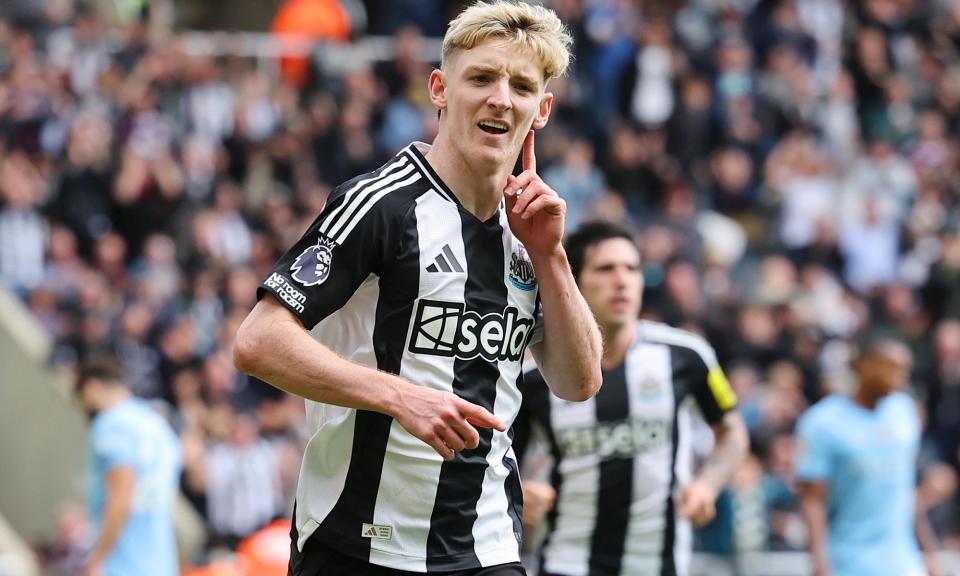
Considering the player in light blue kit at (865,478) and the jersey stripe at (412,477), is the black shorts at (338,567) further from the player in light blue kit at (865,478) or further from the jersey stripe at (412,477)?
the player in light blue kit at (865,478)

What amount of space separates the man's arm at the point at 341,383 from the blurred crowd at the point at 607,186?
8.72m

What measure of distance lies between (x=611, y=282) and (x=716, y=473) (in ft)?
3.31

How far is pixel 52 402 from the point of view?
49.7ft

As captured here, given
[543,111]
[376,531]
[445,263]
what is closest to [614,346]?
[543,111]

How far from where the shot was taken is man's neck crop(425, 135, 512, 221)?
4633 mm

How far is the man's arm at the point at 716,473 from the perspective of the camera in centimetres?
669

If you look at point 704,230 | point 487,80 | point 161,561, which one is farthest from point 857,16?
point 487,80

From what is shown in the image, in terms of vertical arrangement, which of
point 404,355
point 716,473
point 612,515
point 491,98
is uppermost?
point 491,98

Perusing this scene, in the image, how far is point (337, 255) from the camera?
4.32 metres

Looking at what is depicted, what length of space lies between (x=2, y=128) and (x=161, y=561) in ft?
22.1

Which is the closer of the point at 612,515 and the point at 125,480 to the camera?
the point at 612,515

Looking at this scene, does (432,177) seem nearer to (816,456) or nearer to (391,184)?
(391,184)

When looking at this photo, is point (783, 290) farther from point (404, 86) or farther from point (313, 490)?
point (313, 490)

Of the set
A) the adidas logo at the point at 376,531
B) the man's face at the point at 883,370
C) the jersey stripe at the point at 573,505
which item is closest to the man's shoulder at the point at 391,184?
the adidas logo at the point at 376,531
